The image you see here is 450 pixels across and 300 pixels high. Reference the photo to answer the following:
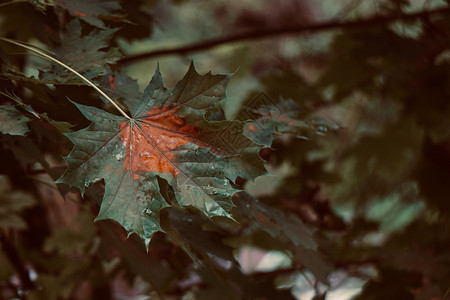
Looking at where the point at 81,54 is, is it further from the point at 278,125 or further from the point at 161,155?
the point at 278,125

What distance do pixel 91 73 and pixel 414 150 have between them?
67.0 inches

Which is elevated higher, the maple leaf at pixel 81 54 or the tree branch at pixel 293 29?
the tree branch at pixel 293 29

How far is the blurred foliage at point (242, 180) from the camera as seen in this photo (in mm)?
746

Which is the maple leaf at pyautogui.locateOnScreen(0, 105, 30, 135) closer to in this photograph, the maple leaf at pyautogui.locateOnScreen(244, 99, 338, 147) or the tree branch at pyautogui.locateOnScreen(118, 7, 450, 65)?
the maple leaf at pyautogui.locateOnScreen(244, 99, 338, 147)

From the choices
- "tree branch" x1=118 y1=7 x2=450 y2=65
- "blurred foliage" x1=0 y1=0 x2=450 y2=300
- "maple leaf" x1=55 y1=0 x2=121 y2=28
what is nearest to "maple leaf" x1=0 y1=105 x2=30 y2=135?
"blurred foliage" x1=0 y1=0 x2=450 y2=300

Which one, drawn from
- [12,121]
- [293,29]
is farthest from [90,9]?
[293,29]

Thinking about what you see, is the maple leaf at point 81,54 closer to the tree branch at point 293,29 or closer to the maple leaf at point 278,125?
the maple leaf at point 278,125

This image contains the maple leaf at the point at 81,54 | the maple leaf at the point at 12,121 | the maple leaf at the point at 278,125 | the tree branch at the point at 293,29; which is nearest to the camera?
the maple leaf at the point at 12,121

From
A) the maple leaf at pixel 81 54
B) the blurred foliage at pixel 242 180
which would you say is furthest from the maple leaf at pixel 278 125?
the maple leaf at pixel 81 54

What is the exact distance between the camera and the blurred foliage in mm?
746

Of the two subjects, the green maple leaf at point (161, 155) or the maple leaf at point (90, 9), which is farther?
the maple leaf at point (90, 9)

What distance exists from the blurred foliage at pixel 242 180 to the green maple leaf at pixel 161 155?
0.04 m

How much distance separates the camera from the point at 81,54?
2.42ft

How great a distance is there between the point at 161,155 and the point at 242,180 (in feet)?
1.25
